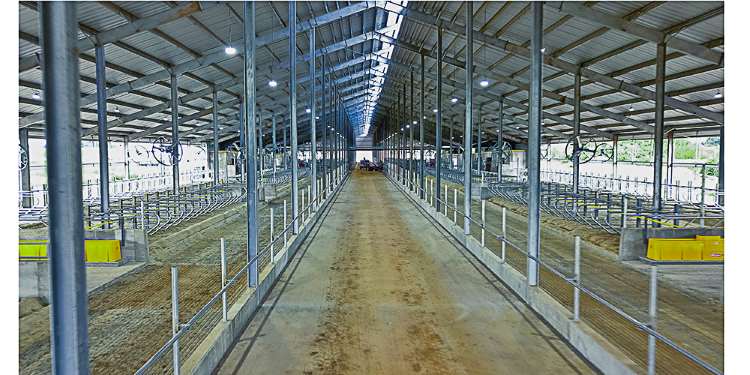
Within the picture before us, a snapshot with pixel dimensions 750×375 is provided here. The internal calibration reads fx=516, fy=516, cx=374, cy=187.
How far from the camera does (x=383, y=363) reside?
6891 mm

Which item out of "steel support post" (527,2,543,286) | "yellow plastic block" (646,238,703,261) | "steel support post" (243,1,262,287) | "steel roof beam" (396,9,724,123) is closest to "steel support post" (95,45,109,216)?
"steel support post" (243,1,262,287)

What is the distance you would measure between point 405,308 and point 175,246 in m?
9.82

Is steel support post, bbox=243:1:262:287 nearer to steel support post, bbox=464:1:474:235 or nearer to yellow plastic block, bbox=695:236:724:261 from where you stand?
steel support post, bbox=464:1:474:235

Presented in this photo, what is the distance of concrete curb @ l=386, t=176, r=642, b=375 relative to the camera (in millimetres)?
6340

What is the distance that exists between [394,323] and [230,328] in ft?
8.63

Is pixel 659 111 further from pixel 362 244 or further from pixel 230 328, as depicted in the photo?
pixel 230 328

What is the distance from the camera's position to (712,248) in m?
14.2

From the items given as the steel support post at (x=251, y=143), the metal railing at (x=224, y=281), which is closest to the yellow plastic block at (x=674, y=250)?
the metal railing at (x=224, y=281)

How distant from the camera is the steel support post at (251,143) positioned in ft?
31.7

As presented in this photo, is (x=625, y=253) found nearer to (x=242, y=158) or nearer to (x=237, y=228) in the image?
(x=237, y=228)

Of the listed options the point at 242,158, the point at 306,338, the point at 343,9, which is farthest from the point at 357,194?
the point at 306,338

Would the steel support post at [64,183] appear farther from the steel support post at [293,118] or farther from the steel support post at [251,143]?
the steel support post at [293,118]

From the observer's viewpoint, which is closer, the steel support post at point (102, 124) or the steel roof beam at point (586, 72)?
the steel support post at point (102, 124)

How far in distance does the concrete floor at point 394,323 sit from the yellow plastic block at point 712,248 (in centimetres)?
652
